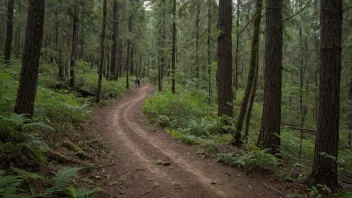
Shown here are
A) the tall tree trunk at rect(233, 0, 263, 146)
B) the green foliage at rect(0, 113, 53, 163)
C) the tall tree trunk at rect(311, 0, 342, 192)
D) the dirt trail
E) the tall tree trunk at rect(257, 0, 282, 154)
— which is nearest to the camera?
the green foliage at rect(0, 113, 53, 163)

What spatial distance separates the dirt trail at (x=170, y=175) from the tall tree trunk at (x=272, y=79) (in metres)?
1.85

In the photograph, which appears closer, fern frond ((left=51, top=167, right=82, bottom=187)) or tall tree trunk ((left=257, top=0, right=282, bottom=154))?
fern frond ((left=51, top=167, right=82, bottom=187))

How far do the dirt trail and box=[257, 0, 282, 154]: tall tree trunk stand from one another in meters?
1.85

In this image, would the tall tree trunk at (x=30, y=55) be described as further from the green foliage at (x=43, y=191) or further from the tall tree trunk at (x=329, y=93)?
the tall tree trunk at (x=329, y=93)

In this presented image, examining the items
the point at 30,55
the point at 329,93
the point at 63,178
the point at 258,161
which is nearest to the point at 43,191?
the point at 63,178

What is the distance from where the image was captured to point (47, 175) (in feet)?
14.0

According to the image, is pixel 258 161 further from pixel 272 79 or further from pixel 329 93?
pixel 272 79

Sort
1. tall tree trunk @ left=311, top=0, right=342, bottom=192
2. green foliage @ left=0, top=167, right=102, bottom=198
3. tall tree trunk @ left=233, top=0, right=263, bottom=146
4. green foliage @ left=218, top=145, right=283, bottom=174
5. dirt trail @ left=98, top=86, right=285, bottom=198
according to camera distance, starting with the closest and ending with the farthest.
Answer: green foliage @ left=0, top=167, right=102, bottom=198, dirt trail @ left=98, top=86, right=285, bottom=198, tall tree trunk @ left=311, top=0, right=342, bottom=192, green foliage @ left=218, top=145, right=283, bottom=174, tall tree trunk @ left=233, top=0, right=263, bottom=146

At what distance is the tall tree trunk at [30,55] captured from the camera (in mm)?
5633

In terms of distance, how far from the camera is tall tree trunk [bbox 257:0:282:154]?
7000 mm

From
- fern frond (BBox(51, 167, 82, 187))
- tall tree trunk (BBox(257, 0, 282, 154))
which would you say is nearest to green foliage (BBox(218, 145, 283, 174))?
tall tree trunk (BBox(257, 0, 282, 154))

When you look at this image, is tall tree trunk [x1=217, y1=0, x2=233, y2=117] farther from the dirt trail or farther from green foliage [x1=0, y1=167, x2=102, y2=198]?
green foliage [x1=0, y1=167, x2=102, y2=198]

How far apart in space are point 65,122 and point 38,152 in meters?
3.64

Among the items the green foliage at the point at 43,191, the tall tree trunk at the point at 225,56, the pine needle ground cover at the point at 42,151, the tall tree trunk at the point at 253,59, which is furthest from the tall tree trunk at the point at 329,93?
the green foliage at the point at 43,191
